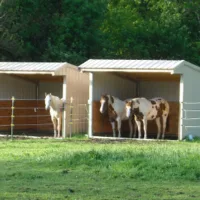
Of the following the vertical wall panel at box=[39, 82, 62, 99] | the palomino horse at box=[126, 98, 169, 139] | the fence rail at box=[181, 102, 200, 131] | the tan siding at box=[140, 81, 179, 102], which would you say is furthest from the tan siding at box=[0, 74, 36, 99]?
the fence rail at box=[181, 102, 200, 131]

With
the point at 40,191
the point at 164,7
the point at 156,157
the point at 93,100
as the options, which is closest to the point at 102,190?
the point at 40,191

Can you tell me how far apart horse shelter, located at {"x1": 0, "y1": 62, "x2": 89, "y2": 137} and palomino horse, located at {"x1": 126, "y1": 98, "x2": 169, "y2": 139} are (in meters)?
2.09

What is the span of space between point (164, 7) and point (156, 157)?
28854 mm

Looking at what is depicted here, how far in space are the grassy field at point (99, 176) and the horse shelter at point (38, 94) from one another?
7.53 m

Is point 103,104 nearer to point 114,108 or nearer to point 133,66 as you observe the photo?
point 114,108

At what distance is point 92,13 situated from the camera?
3722cm

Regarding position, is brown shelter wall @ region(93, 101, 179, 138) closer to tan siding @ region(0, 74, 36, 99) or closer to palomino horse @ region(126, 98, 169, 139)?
palomino horse @ region(126, 98, 169, 139)

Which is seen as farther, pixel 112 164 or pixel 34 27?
pixel 34 27

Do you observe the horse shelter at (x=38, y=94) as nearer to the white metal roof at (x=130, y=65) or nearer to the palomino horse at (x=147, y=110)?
the white metal roof at (x=130, y=65)

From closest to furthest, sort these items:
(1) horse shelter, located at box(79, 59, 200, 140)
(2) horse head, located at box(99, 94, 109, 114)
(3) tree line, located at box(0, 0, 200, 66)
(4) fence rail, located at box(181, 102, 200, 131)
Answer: (1) horse shelter, located at box(79, 59, 200, 140) < (4) fence rail, located at box(181, 102, 200, 131) < (2) horse head, located at box(99, 94, 109, 114) < (3) tree line, located at box(0, 0, 200, 66)

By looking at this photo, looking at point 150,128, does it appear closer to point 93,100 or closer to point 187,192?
point 93,100

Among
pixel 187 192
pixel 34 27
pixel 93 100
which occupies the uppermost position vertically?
pixel 34 27

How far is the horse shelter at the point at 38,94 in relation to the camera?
965 inches

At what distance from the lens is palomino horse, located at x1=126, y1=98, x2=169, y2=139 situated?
2447cm
